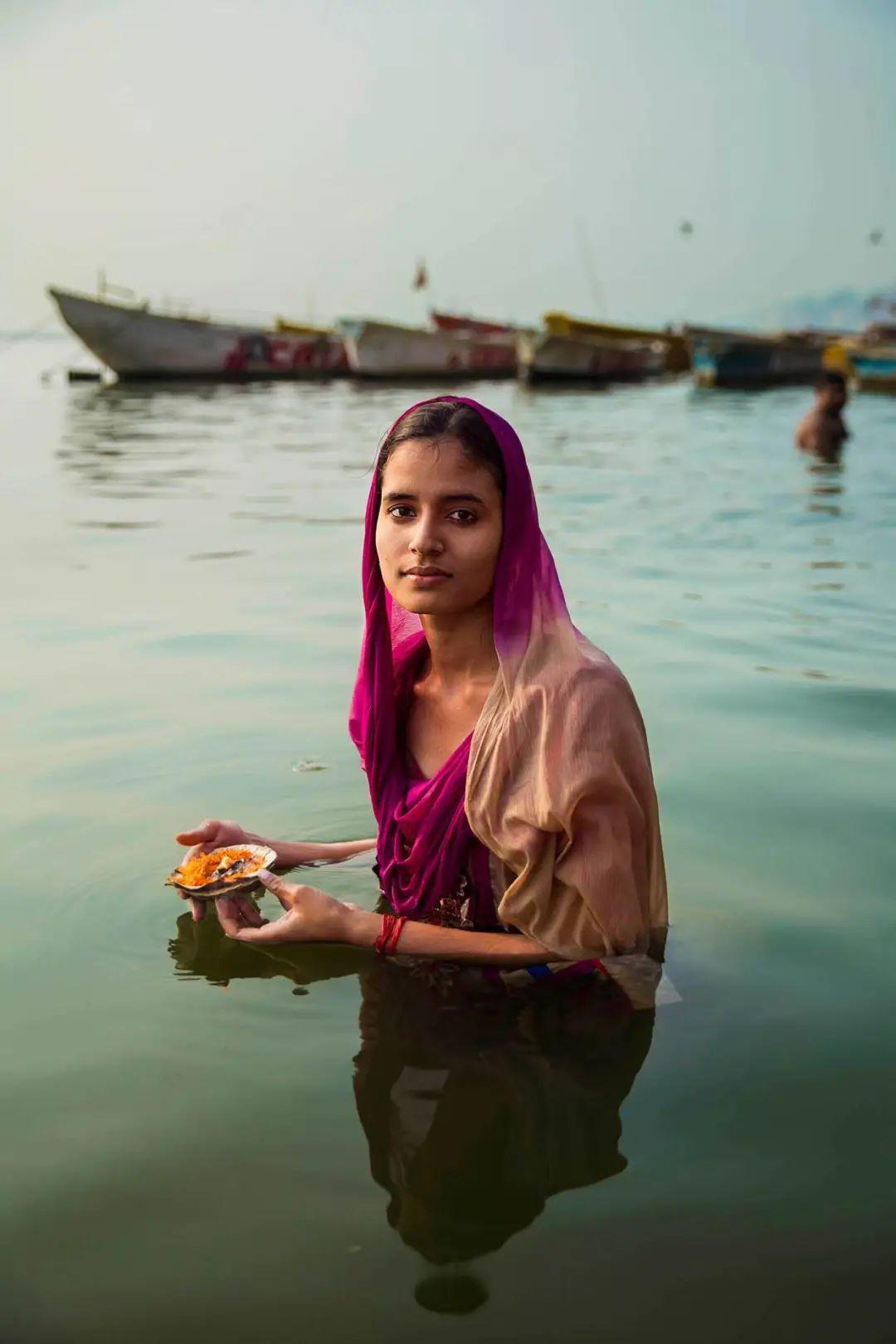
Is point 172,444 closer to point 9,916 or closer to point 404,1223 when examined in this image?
point 9,916

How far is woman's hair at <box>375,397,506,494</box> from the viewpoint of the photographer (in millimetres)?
2445

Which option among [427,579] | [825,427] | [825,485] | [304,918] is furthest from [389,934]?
[825,427]

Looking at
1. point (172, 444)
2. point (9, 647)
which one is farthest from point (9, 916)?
point (172, 444)

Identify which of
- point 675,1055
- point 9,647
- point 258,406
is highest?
point 675,1055

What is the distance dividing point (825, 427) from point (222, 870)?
13395 mm

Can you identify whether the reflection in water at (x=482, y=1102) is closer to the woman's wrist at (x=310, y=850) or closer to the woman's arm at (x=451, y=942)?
the woman's arm at (x=451, y=942)

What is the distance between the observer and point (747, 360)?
33750mm

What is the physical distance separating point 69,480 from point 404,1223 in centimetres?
1212

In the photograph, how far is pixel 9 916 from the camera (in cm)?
329

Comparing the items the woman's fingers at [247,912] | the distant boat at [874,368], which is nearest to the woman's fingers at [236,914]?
the woman's fingers at [247,912]

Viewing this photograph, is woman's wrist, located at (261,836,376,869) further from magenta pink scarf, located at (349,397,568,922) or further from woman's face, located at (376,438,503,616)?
woman's face, located at (376,438,503,616)

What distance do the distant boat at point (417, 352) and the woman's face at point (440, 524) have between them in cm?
3375

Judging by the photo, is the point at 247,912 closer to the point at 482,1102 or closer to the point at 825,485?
the point at 482,1102

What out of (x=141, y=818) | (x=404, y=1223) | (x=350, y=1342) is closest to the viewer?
(x=350, y=1342)
